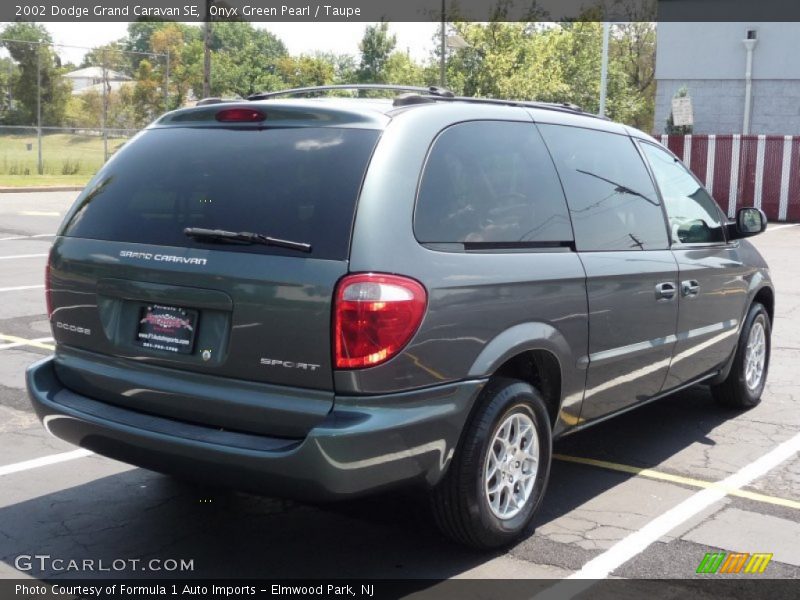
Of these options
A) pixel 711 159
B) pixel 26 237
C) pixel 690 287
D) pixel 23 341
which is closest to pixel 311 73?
pixel 711 159

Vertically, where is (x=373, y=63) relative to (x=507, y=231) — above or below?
above

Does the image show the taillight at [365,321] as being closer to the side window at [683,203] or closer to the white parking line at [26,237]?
the side window at [683,203]

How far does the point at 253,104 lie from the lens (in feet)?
13.8

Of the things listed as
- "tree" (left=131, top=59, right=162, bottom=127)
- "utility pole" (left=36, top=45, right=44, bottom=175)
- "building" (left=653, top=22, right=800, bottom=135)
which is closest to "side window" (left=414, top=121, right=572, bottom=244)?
"building" (left=653, top=22, right=800, bottom=135)

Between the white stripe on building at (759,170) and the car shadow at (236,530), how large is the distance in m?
21.4

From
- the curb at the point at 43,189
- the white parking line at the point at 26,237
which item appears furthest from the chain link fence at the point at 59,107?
the white parking line at the point at 26,237

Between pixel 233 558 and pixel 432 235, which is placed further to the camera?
pixel 233 558

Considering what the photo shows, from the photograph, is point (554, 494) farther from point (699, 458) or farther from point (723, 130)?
point (723, 130)

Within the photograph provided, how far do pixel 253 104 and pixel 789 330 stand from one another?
7526mm

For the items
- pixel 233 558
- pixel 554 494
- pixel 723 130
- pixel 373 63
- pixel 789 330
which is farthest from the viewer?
pixel 373 63

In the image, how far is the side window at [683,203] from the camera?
578 cm

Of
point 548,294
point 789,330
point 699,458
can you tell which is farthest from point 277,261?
point 789,330

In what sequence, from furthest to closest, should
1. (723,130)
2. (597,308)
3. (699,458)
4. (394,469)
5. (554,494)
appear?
(723,130) → (699,458) → (554,494) → (597,308) → (394,469)

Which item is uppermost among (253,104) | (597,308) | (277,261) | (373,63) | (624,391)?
(373,63)
